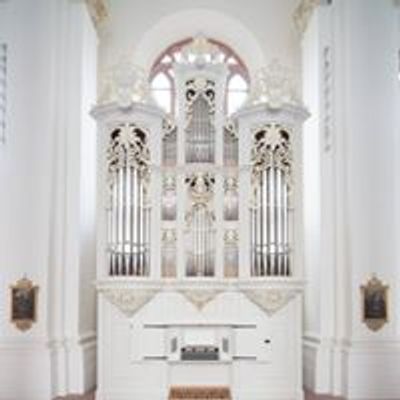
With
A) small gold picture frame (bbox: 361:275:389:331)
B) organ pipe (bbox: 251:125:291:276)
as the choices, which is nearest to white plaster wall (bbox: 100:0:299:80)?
organ pipe (bbox: 251:125:291:276)

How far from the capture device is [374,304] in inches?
458

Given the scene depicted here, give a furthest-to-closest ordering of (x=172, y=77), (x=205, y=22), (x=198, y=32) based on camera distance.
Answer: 1. (x=172, y=77)
2. (x=205, y=22)
3. (x=198, y=32)

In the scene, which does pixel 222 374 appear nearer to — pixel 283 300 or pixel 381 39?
pixel 283 300

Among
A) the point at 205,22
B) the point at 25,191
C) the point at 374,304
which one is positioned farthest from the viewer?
the point at 205,22

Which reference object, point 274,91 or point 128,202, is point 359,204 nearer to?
point 274,91

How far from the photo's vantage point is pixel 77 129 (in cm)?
1273

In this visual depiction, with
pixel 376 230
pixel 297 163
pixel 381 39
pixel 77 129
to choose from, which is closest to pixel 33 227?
pixel 77 129

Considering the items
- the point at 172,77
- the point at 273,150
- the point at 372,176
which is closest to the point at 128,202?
the point at 273,150

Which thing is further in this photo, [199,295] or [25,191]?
[199,295]

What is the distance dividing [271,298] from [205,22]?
6.32m

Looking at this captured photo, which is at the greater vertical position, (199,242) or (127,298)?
(199,242)

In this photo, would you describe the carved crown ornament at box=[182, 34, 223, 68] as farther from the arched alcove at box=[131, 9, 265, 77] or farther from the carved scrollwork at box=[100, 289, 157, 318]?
the carved scrollwork at box=[100, 289, 157, 318]

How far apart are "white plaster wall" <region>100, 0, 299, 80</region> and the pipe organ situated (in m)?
2.97

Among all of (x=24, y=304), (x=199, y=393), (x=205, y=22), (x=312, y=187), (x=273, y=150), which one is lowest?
(x=199, y=393)
